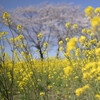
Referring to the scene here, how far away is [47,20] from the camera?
15.5 meters

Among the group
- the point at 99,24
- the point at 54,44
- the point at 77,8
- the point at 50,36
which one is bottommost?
the point at 99,24

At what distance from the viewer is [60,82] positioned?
4535 millimetres

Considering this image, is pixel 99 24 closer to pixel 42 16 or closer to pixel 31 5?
pixel 42 16

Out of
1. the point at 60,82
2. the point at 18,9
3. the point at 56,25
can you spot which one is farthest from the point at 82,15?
the point at 60,82

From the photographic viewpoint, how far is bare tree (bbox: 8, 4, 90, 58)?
598 inches

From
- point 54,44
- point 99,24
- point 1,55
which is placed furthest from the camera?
point 54,44

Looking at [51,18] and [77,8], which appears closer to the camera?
[51,18]

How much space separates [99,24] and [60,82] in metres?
3.92

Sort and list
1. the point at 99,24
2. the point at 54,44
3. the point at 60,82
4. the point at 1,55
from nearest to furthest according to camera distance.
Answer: the point at 99,24, the point at 1,55, the point at 60,82, the point at 54,44

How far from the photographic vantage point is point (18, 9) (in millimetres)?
16141

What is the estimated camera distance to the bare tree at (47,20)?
49.8ft

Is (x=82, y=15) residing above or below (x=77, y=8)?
below

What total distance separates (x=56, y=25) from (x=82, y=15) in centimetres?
414

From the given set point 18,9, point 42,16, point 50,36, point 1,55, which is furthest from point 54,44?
point 1,55
